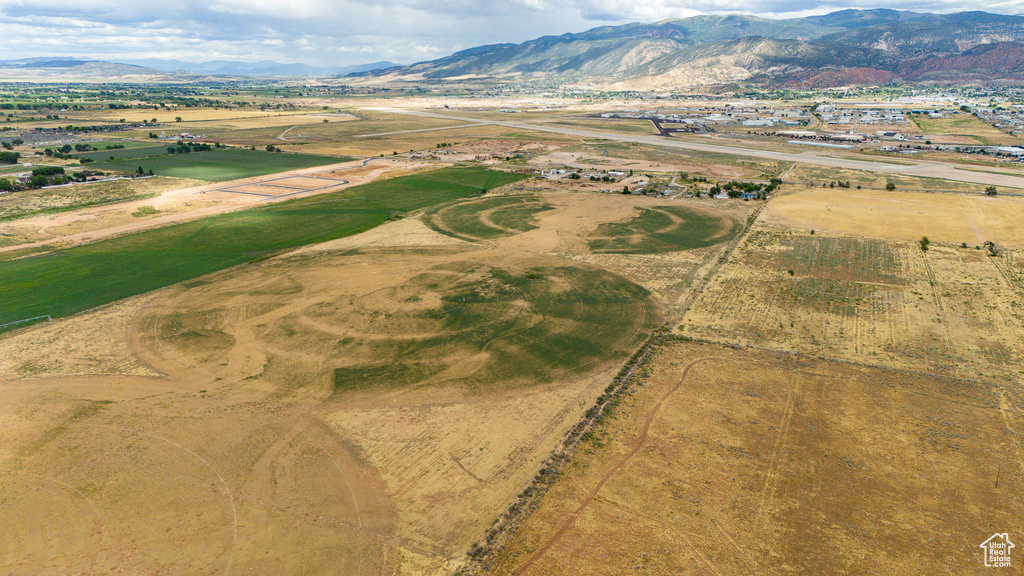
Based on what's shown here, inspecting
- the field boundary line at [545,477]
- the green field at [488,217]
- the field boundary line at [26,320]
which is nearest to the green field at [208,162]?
the green field at [488,217]

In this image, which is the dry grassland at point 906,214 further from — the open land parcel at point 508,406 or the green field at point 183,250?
the green field at point 183,250

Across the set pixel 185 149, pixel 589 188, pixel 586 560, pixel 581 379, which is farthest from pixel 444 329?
pixel 185 149

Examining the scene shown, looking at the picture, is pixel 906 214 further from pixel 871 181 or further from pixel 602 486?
pixel 602 486

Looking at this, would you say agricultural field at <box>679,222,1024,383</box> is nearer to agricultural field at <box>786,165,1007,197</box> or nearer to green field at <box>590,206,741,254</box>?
green field at <box>590,206,741,254</box>

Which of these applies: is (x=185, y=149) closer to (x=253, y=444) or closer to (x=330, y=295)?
(x=330, y=295)

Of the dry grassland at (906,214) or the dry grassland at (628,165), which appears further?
the dry grassland at (628,165)

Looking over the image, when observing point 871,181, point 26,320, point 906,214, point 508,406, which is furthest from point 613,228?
point 871,181
